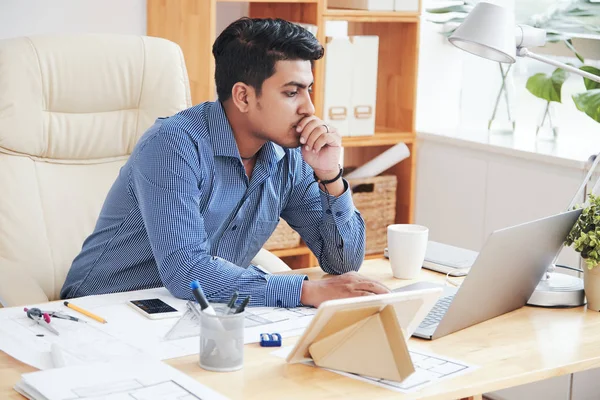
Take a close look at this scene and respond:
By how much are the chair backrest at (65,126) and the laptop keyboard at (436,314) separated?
977 millimetres

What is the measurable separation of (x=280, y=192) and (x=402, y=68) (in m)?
1.65

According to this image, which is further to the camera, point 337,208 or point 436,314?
point 337,208

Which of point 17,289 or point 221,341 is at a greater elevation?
point 221,341

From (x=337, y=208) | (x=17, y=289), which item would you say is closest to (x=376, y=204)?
(x=337, y=208)

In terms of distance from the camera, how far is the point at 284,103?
1.95 meters

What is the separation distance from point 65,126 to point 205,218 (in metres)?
0.57

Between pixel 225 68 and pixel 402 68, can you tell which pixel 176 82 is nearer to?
pixel 225 68

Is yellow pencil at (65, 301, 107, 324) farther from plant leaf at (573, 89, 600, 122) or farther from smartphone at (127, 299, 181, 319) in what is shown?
plant leaf at (573, 89, 600, 122)

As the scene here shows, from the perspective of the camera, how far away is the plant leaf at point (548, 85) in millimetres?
3225

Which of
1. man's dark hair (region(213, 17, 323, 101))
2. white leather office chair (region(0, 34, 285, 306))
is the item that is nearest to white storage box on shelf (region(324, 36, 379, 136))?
white leather office chair (region(0, 34, 285, 306))

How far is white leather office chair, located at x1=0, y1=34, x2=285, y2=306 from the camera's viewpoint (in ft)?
7.28

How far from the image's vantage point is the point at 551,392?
2.83m

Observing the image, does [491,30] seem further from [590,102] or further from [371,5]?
[371,5]

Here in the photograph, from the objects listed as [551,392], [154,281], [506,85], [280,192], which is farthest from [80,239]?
[506,85]
